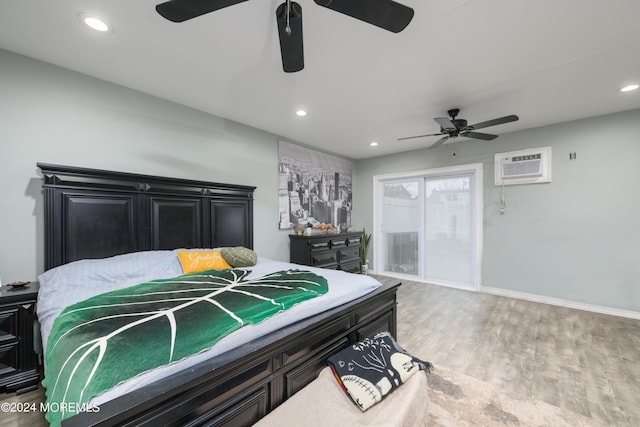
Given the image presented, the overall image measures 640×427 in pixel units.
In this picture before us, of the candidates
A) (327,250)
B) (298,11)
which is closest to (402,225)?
(327,250)

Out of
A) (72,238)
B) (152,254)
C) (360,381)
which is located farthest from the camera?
(152,254)

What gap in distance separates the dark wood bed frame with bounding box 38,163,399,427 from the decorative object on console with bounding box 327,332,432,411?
163 mm

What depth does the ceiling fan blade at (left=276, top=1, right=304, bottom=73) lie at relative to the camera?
132 cm

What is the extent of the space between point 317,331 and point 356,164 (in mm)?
4872

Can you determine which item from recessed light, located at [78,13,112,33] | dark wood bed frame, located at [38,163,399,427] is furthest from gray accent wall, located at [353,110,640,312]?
recessed light, located at [78,13,112,33]

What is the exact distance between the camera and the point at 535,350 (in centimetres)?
241

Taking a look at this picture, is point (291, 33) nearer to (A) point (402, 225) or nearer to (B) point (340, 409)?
(B) point (340, 409)

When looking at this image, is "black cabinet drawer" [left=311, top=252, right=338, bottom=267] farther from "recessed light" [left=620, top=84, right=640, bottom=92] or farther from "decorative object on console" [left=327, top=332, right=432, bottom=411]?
"recessed light" [left=620, top=84, right=640, bottom=92]

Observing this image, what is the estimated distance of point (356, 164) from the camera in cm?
591

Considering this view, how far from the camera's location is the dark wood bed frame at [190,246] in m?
0.93

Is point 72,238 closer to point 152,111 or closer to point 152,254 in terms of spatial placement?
point 152,254

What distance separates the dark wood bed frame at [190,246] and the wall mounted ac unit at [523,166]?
10.5ft

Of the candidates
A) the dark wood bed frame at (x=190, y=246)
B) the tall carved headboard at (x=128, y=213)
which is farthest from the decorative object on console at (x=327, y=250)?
the tall carved headboard at (x=128, y=213)

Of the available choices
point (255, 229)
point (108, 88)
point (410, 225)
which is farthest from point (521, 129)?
point (108, 88)
